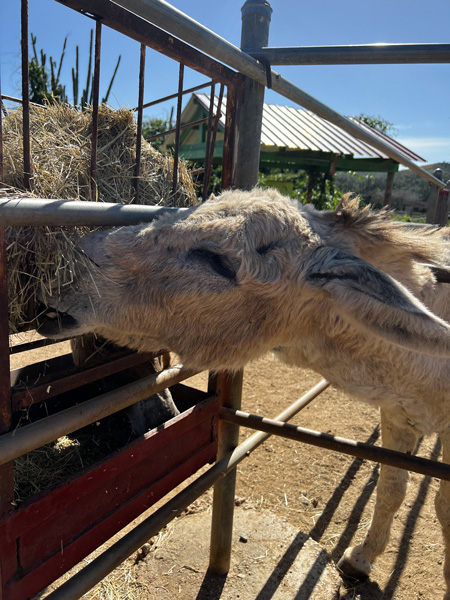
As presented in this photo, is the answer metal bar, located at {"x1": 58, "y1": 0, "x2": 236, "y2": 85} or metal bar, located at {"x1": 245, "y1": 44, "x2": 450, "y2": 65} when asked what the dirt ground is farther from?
metal bar, located at {"x1": 245, "y1": 44, "x2": 450, "y2": 65}

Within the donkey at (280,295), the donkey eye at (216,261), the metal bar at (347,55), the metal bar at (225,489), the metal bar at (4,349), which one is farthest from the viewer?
the metal bar at (225,489)

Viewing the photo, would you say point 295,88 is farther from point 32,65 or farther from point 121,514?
point 32,65

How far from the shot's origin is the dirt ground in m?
3.06

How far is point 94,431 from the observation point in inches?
95.4

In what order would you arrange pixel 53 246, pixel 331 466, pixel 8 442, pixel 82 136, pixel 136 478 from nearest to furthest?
1. pixel 8 442
2. pixel 53 246
3. pixel 136 478
4. pixel 82 136
5. pixel 331 466

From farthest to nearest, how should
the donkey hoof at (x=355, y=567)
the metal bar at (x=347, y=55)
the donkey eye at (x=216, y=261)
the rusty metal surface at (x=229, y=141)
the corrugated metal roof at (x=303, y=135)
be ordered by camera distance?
the corrugated metal roof at (x=303, y=135) < the donkey hoof at (x=355, y=567) < the rusty metal surface at (x=229, y=141) < the metal bar at (x=347, y=55) < the donkey eye at (x=216, y=261)

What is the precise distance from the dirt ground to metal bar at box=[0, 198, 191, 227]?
8.69ft

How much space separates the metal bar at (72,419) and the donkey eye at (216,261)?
0.55 m

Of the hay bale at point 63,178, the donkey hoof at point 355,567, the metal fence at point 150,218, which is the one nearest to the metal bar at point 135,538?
the metal fence at point 150,218

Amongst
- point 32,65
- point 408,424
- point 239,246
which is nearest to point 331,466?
point 408,424

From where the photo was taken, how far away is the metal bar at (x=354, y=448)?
75.0 inches

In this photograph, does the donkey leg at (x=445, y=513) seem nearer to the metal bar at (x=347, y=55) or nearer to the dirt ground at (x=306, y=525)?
the dirt ground at (x=306, y=525)

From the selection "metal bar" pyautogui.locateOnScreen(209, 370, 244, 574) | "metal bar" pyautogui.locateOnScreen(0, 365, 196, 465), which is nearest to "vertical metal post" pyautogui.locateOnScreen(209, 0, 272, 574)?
"metal bar" pyautogui.locateOnScreen(209, 370, 244, 574)

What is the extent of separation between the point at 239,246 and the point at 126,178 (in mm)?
731
